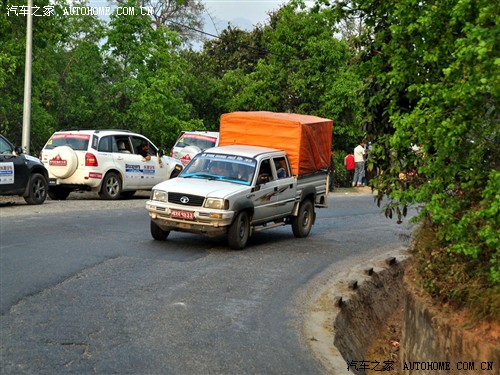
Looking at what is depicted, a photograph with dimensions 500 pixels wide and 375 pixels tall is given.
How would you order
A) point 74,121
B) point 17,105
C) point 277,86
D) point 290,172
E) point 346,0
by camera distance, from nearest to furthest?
point 346,0
point 290,172
point 17,105
point 74,121
point 277,86

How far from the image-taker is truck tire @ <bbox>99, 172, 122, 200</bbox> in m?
23.1

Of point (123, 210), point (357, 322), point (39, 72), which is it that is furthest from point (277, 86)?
point (357, 322)

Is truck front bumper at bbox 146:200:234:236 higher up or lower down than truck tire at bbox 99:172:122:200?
higher up

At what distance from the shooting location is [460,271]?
8875mm

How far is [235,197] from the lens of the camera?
15.0 metres

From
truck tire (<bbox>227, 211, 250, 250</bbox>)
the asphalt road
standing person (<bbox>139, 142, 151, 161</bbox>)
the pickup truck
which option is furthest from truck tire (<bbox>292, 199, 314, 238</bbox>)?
standing person (<bbox>139, 142, 151, 161</bbox>)

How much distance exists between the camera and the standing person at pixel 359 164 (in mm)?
34594

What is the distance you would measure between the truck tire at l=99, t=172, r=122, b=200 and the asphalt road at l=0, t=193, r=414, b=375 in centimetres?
391

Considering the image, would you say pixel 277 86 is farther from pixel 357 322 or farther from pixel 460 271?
pixel 460 271

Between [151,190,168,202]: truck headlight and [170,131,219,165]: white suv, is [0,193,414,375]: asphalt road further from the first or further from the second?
[170,131,219,165]: white suv

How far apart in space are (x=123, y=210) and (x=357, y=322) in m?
9.03

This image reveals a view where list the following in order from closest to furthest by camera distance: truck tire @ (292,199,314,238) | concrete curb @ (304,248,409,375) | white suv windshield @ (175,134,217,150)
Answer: concrete curb @ (304,248,409,375) < truck tire @ (292,199,314,238) < white suv windshield @ (175,134,217,150)

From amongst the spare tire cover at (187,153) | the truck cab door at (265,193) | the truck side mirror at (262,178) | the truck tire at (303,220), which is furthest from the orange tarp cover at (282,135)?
the spare tire cover at (187,153)

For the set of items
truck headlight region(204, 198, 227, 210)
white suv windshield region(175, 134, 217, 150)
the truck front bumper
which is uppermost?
white suv windshield region(175, 134, 217, 150)
